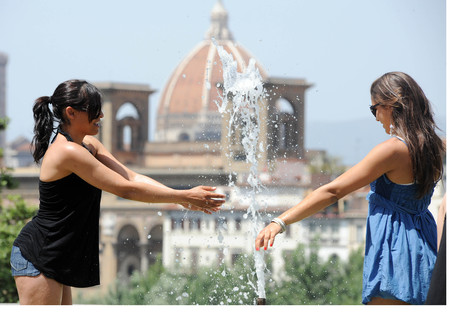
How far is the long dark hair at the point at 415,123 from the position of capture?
7.63 ft

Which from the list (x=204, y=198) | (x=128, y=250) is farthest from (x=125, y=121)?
(x=204, y=198)

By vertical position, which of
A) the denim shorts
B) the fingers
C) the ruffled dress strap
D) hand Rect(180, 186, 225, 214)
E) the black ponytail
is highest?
the black ponytail

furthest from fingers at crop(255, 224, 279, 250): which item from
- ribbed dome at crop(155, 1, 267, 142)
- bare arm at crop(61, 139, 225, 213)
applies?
ribbed dome at crop(155, 1, 267, 142)

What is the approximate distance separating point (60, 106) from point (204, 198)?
1.86 feet

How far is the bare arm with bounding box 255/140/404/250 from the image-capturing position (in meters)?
2.28

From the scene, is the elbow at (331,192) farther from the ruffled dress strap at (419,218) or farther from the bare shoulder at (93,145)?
the bare shoulder at (93,145)

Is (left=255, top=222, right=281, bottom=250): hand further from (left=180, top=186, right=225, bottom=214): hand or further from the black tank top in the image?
the black tank top

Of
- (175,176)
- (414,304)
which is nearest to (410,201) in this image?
(414,304)

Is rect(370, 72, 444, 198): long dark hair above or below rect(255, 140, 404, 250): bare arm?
above

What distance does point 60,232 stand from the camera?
2.31 meters

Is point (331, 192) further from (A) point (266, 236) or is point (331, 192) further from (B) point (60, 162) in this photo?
(B) point (60, 162)

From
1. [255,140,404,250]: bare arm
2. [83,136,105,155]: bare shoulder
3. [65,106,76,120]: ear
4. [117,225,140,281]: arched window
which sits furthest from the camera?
[117,225,140,281]: arched window

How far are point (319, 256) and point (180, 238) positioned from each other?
11.0 m

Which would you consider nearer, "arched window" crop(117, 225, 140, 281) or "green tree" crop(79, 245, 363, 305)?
"green tree" crop(79, 245, 363, 305)
